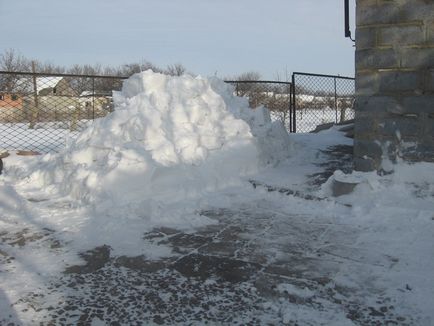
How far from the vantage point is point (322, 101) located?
1327 cm

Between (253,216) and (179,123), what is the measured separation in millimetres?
1761

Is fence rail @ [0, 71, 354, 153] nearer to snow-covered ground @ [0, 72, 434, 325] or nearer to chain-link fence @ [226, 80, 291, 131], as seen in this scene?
chain-link fence @ [226, 80, 291, 131]

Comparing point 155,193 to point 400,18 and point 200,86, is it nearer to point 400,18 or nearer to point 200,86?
point 200,86

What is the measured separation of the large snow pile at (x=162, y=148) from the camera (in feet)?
15.6

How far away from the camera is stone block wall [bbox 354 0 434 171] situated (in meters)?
4.14

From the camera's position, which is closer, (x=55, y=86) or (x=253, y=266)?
(x=253, y=266)

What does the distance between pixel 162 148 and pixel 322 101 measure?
900 centimetres

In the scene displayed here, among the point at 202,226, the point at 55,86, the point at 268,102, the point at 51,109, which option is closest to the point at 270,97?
the point at 268,102

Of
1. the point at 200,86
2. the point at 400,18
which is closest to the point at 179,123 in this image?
the point at 200,86

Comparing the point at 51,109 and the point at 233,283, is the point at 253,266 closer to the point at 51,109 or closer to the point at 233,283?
the point at 233,283

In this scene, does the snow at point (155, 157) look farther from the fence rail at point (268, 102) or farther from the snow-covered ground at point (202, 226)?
the fence rail at point (268, 102)

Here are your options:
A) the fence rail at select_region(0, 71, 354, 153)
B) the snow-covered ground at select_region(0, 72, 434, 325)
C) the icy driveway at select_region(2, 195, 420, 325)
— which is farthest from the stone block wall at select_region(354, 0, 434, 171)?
the fence rail at select_region(0, 71, 354, 153)

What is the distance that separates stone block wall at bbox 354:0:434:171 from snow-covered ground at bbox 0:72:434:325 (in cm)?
25

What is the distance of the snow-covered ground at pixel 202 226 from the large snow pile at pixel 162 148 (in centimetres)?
2
